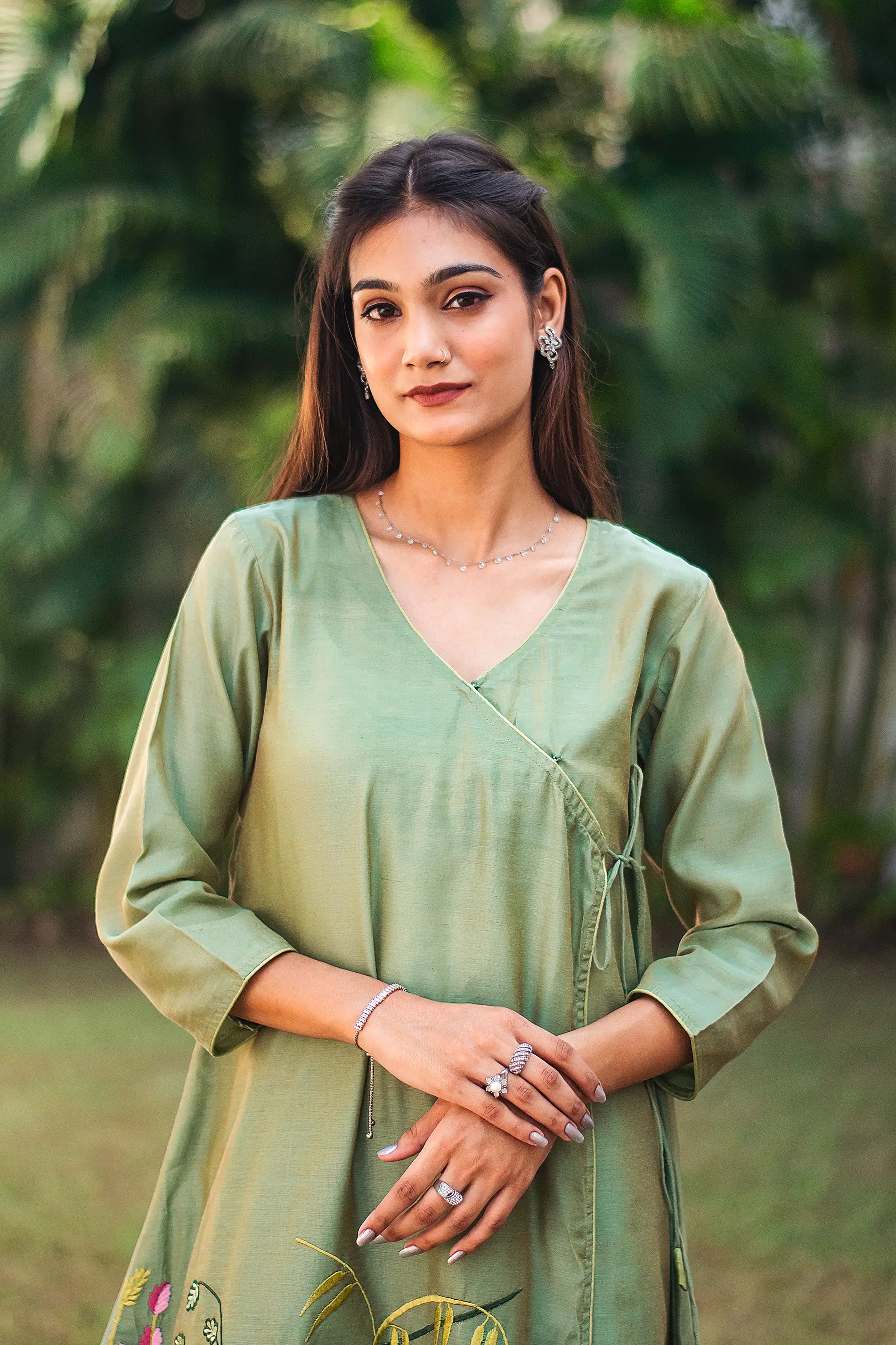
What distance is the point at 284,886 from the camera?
139 centimetres

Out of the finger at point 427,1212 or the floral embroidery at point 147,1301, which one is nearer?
the finger at point 427,1212

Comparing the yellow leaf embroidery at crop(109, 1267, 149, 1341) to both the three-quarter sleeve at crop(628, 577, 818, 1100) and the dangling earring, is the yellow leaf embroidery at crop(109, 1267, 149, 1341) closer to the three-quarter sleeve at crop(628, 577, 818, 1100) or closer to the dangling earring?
the three-quarter sleeve at crop(628, 577, 818, 1100)

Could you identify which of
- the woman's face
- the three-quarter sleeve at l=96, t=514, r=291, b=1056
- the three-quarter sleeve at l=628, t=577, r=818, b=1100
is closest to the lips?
the woman's face

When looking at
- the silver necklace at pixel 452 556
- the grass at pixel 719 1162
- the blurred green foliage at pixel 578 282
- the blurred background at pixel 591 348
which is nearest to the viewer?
the silver necklace at pixel 452 556

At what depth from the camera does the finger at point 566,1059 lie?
1.26m

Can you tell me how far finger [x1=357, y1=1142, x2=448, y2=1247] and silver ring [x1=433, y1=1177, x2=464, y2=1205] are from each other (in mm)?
13

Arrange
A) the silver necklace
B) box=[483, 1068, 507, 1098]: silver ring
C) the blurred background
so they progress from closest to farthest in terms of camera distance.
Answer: box=[483, 1068, 507, 1098]: silver ring, the silver necklace, the blurred background

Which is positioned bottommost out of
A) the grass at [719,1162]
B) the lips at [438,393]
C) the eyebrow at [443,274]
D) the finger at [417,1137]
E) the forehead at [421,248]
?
the grass at [719,1162]

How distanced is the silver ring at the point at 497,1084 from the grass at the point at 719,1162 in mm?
1780

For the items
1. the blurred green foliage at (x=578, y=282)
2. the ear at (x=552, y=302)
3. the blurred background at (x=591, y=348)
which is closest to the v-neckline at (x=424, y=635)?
the ear at (x=552, y=302)

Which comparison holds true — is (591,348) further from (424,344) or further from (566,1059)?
(566,1059)

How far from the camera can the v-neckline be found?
1.39m

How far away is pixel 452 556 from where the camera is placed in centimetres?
150

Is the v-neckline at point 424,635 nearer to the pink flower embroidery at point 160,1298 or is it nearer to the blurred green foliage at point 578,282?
the pink flower embroidery at point 160,1298
